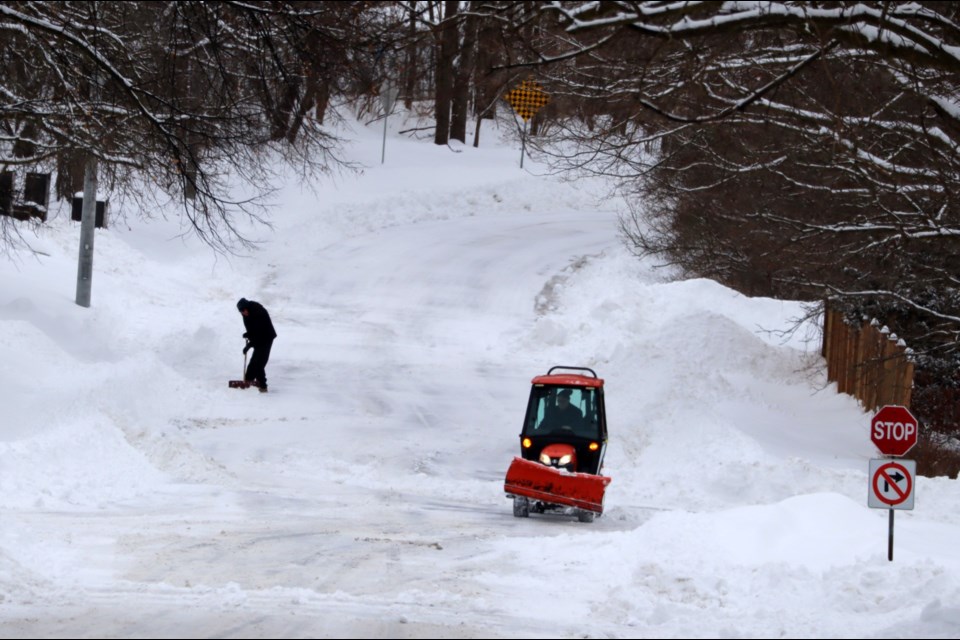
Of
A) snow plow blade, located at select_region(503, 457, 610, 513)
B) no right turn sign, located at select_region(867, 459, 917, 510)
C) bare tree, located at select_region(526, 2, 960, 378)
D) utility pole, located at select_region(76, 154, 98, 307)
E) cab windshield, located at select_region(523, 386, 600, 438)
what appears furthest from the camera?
utility pole, located at select_region(76, 154, 98, 307)

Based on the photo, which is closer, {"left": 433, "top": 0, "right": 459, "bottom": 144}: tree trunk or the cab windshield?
{"left": 433, "top": 0, "right": 459, "bottom": 144}: tree trunk

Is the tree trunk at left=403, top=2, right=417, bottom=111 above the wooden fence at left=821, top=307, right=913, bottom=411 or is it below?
above

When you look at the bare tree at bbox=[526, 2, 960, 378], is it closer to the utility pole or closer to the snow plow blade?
the snow plow blade

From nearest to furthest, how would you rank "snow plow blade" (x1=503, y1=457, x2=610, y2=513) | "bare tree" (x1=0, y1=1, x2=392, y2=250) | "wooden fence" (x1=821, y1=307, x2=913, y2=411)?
"bare tree" (x1=0, y1=1, x2=392, y2=250) < "snow plow blade" (x1=503, y1=457, x2=610, y2=513) < "wooden fence" (x1=821, y1=307, x2=913, y2=411)

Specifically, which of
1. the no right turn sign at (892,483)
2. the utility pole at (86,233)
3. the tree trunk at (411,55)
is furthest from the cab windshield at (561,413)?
the utility pole at (86,233)

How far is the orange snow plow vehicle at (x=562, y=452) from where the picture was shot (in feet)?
43.5

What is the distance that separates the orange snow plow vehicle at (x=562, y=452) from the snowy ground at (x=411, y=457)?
40 cm

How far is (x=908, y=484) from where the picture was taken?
34.9 ft

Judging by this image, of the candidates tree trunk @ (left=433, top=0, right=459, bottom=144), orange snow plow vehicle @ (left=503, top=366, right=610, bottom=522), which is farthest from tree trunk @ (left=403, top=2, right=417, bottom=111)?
orange snow plow vehicle @ (left=503, top=366, right=610, bottom=522)

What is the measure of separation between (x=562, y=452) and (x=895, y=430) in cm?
419

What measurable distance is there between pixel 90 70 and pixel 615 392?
1265 centimetres

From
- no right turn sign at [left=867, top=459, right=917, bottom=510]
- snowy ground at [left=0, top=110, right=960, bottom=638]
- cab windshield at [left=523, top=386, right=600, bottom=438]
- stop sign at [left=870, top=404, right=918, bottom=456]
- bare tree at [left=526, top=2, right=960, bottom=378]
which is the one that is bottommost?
snowy ground at [left=0, top=110, right=960, bottom=638]

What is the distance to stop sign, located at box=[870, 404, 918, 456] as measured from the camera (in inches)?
440

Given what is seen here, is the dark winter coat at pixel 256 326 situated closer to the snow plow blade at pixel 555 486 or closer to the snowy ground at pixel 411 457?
the snowy ground at pixel 411 457
